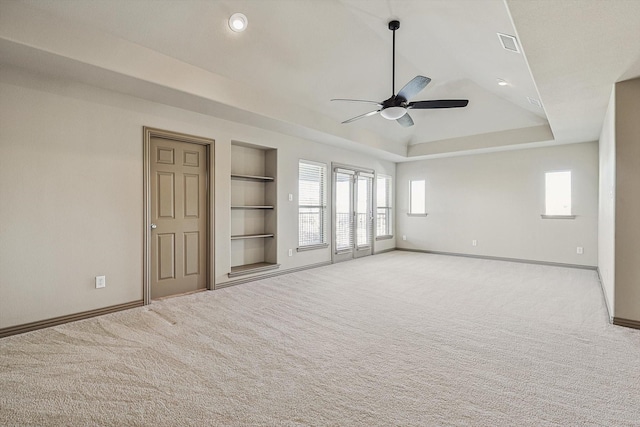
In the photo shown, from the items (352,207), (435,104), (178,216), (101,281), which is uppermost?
(435,104)

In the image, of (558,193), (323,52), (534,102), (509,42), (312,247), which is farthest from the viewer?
(558,193)

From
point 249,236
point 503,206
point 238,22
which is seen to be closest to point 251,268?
point 249,236

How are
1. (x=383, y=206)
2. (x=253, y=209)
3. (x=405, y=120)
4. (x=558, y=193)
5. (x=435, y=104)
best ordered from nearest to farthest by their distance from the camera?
(x=435, y=104) < (x=405, y=120) < (x=253, y=209) < (x=558, y=193) < (x=383, y=206)

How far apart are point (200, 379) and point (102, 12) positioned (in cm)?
318

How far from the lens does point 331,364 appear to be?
2.34 meters

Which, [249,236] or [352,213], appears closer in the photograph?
[249,236]

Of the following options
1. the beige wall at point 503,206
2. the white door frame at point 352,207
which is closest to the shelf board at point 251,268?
the white door frame at point 352,207

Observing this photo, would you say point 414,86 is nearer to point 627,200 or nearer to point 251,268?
point 627,200

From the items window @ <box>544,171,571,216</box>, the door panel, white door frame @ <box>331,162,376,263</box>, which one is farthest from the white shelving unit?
window @ <box>544,171,571,216</box>

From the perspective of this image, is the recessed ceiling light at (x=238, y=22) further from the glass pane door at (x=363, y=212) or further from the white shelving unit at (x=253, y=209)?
the glass pane door at (x=363, y=212)

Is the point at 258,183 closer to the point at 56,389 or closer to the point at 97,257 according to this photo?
the point at 97,257

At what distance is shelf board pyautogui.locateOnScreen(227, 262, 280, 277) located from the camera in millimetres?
4738

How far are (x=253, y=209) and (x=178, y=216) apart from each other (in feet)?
4.62

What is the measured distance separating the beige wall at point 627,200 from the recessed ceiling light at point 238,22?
385cm
